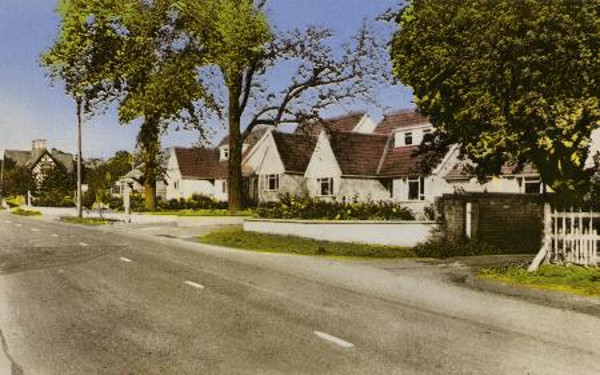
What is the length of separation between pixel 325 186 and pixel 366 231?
21.9m

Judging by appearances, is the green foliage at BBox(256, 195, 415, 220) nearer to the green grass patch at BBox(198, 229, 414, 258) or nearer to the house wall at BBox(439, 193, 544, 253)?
the green grass patch at BBox(198, 229, 414, 258)

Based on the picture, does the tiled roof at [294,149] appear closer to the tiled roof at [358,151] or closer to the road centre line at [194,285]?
the tiled roof at [358,151]

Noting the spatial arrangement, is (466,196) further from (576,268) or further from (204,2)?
(204,2)

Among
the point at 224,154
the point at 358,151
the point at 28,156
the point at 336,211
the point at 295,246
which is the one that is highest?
the point at 28,156

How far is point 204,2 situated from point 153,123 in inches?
350

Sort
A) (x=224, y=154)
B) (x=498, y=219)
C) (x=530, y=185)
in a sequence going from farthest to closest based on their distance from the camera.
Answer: (x=224, y=154) → (x=530, y=185) → (x=498, y=219)

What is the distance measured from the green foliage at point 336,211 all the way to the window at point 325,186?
14523 mm

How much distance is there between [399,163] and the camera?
42.0 metres

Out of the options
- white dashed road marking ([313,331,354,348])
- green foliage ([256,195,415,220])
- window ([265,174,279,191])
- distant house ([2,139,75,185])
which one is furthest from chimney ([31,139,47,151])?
white dashed road marking ([313,331,354,348])

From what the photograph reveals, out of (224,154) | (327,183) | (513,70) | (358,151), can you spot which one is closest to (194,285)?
(513,70)

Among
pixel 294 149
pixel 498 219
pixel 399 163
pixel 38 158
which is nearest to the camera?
pixel 498 219

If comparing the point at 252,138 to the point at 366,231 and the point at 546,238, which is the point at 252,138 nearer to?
the point at 366,231

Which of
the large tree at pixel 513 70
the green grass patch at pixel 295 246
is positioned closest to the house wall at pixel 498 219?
the green grass patch at pixel 295 246

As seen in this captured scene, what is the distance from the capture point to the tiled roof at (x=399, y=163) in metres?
40.2
